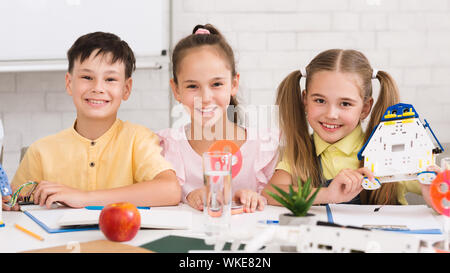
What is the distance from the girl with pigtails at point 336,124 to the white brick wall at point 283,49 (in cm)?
97

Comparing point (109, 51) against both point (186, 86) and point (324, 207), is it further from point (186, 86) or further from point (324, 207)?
point (324, 207)

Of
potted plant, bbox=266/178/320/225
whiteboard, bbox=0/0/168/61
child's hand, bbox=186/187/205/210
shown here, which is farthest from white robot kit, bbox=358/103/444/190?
whiteboard, bbox=0/0/168/61

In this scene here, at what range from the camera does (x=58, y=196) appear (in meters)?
1.30

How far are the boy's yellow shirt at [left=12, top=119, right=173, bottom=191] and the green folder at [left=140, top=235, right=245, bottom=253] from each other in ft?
2.14

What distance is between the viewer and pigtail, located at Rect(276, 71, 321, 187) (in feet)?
5.00

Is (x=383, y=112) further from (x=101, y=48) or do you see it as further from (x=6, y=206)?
(x=6, y=206)

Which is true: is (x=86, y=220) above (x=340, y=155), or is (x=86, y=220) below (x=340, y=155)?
below

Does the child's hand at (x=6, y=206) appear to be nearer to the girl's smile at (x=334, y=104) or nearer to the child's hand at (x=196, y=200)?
the child's hand at (x=196, y=200)

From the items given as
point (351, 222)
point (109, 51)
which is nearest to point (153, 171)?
point (109, 51)

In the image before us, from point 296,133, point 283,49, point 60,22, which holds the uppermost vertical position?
point 60,22

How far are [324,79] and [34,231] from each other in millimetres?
972

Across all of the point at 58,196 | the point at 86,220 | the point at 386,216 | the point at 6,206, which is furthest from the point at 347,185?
the point at 6,206

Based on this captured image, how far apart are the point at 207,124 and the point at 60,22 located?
1214 millimetres

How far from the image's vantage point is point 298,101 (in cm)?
162
